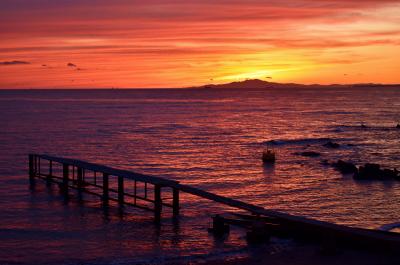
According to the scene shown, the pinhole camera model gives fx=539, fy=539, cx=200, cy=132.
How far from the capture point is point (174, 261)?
16.9 m

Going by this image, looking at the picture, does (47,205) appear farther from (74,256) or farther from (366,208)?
(366,208)

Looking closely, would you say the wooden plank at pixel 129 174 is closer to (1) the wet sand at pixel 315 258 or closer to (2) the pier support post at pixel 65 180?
(2) the pier support post at pixel 65 180

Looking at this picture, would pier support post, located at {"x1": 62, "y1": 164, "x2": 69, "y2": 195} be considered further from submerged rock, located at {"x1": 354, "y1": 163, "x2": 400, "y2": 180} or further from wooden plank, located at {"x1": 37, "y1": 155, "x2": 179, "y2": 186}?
submerged rock, located at {"x1": 354, "y1": 163, "x2": 400, "y2": 180}

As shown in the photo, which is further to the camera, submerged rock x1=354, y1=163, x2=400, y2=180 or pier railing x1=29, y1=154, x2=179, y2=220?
submerged rock x1=354, y1=163, x2=400, y2=180

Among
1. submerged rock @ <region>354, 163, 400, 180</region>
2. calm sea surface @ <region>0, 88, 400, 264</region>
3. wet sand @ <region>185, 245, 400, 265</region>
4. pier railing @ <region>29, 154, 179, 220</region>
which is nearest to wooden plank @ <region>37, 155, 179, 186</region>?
pier railing @ <region>29, 154, 179, 220</region>

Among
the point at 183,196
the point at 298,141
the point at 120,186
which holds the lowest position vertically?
the point at 183,196

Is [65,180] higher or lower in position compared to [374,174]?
higher

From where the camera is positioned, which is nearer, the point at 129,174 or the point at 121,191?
the point at 129,174

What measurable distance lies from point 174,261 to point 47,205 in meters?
11.2

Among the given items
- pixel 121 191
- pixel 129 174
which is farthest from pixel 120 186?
pixel 129 174

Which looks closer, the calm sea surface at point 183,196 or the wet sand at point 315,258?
the wet sand at point 315,258

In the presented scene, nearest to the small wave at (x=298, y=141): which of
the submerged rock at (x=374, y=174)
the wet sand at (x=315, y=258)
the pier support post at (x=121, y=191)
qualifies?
the submerged rock at (x=374, y=174)

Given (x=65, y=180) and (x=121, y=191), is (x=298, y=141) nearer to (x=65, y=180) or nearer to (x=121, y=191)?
(x=65, y=180)

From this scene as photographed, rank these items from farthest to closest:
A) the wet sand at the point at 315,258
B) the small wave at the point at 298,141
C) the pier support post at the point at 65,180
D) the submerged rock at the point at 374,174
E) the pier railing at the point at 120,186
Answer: the small wave at the point at 298,141 → the submerged rock at the point at 374,174 → the pier support post at the point at 65,180 → the pier railing at the point at 120,186 → the wet sand at the point at 315,258
